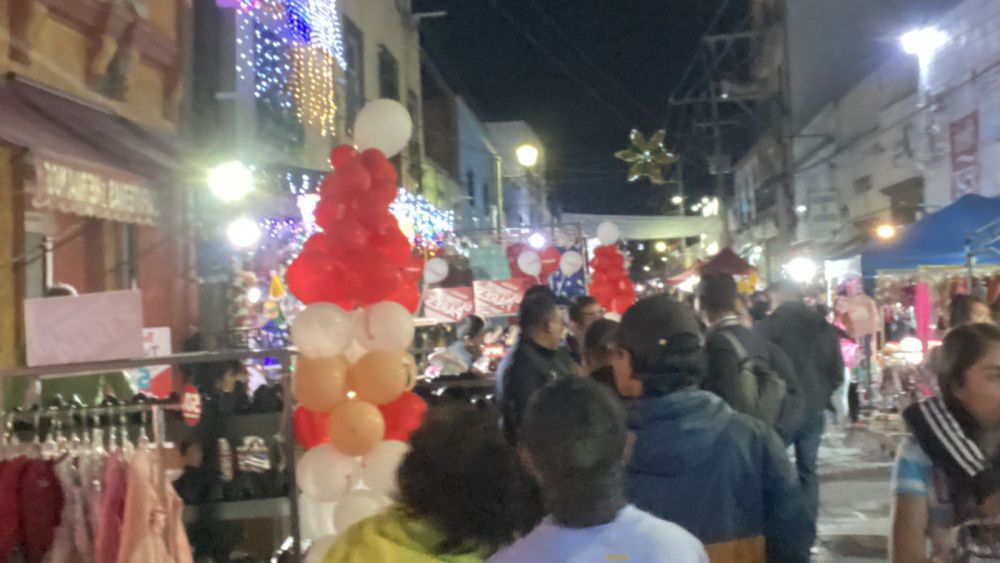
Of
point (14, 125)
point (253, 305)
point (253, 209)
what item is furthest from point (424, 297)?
point (14, 125)

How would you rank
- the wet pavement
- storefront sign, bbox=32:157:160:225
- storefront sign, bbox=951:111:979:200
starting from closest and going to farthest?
storefront sign, bbox=32:157:160:225, the wet pavement, storefront sign, bbox=951:111:979:200

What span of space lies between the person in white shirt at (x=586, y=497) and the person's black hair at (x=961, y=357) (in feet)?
4.49

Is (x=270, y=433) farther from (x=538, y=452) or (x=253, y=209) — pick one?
(x=253, y=209)

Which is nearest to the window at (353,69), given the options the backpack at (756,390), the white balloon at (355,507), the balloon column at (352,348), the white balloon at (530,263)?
the white balloon at (530,263)

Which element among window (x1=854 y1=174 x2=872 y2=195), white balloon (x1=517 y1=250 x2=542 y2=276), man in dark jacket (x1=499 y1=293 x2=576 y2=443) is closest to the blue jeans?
man in dark jacket (x1=499 y1=293 x2=576 y2=443)

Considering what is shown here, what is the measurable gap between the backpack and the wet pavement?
1.35 metres

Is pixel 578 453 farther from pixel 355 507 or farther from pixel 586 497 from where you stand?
pixel 355 507

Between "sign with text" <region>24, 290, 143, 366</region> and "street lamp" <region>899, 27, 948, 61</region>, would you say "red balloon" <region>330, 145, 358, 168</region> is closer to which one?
"sign with text" <region>24, 290, 143, 366</region>

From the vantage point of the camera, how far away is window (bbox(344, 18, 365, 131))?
65.4 feet

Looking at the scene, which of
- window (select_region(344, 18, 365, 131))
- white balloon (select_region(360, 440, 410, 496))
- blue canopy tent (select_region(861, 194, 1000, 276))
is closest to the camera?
white balloon (select_region(360, 440, 410, 496))

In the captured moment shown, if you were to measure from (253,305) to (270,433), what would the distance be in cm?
814

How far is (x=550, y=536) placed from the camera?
7.43 ft

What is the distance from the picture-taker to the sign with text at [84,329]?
4953mm

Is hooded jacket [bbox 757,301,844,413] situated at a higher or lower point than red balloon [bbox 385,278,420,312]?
lower
